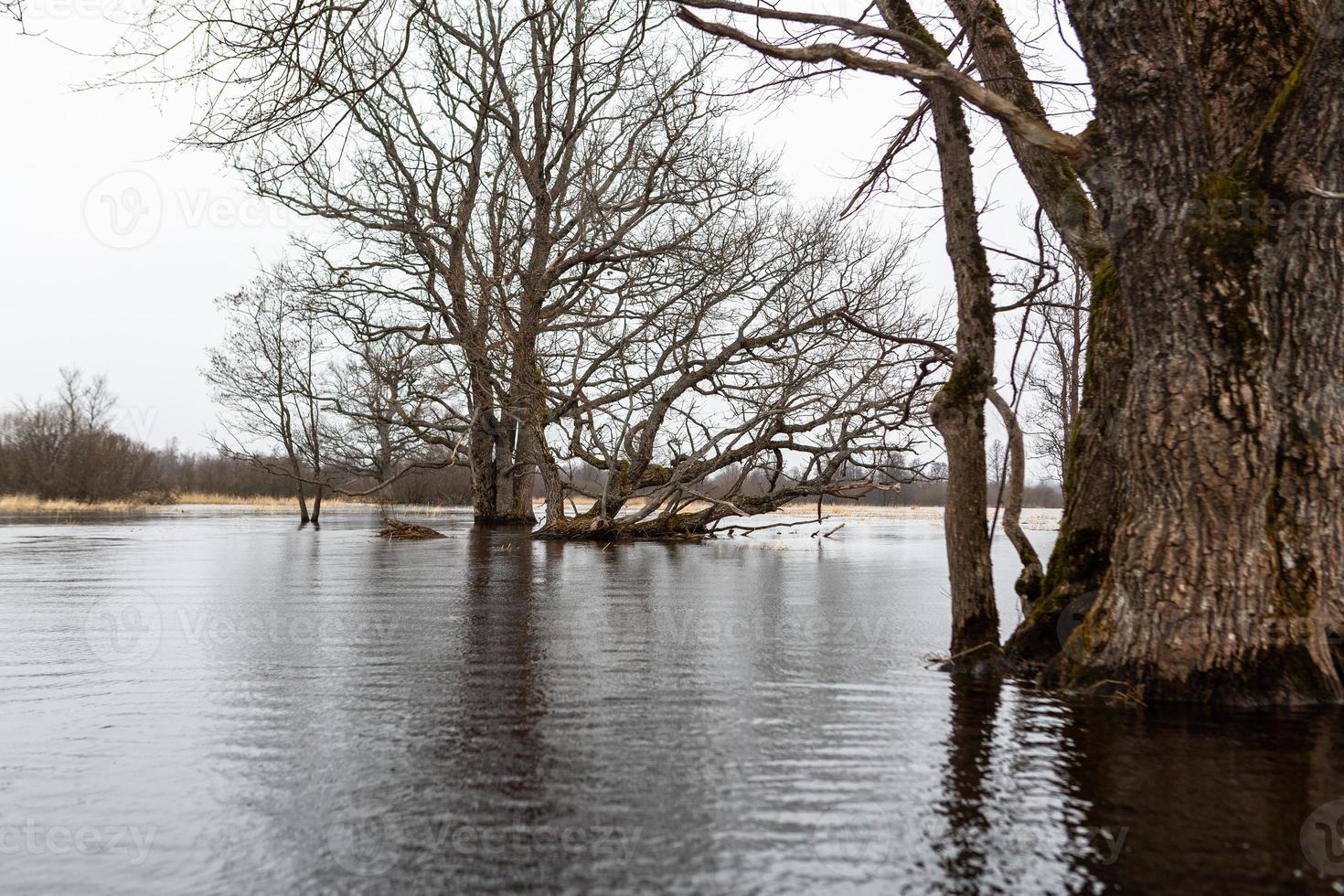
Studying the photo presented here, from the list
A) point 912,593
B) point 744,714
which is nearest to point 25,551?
point 912,593

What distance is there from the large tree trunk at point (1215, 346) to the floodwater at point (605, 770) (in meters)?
0.41

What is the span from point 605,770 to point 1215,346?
11.3 ft

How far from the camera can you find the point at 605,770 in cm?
390

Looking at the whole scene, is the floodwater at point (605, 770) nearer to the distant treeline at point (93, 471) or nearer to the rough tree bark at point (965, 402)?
the rough tree bark at point (965, 402)

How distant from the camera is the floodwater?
114 inches

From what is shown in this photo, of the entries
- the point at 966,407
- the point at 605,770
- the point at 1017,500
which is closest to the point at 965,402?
the point at 966,407

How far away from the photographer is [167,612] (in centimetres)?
885

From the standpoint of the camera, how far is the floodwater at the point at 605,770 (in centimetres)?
291

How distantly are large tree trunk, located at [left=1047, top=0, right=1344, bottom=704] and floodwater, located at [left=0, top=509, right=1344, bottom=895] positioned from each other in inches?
16.0

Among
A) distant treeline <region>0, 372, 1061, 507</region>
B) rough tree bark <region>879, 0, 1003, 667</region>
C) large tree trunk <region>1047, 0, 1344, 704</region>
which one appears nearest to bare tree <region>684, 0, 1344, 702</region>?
large tree trunk <region>1047, 0, 1344, 704</region>

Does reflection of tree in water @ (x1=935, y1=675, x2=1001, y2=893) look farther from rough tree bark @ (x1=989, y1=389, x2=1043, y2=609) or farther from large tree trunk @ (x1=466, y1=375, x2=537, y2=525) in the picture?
large tree trunk @ (x1=466, y1=375, x2=537, y2=525)

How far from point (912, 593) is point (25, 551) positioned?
1451 centimetres

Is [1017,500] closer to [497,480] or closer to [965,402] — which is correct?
[965,402]

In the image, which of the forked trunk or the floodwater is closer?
the floodwater
